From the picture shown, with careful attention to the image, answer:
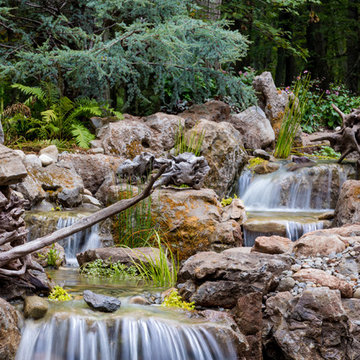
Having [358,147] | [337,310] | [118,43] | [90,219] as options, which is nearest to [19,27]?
[118,43]

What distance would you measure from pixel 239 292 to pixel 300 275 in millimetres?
753

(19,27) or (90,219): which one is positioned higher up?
(19,27)

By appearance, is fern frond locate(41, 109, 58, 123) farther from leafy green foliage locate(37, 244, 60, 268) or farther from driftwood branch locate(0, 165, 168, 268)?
driftwood branch locate(0, 165, 168, 268)

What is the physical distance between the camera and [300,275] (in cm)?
479

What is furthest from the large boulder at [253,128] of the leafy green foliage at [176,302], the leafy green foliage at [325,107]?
the leafy green foliage at [176,302]

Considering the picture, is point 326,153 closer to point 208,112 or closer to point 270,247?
point 208,112

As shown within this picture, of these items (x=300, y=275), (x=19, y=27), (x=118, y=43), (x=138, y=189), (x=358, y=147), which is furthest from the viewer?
(x=19, y=27)

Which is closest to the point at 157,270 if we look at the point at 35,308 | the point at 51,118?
the point at 35,308

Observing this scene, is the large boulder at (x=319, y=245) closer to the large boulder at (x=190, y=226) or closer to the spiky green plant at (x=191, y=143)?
the large boulder at (x=190, y=226)

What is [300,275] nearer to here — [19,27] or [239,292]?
[239,292]

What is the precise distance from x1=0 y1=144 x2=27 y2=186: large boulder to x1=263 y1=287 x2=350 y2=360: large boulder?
8.54 feet

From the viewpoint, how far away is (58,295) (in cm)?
440

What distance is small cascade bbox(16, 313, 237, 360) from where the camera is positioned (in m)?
3.79

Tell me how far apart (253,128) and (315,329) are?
8.21 meters
